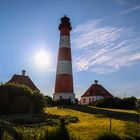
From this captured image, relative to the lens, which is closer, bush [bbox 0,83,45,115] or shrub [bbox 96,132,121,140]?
shrub [bbox 96,132,121,140]

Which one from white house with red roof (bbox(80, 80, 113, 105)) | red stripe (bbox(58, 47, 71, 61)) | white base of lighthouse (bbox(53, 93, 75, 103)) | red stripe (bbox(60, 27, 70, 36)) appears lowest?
white base of lighthouse (bbox(53, 93, 75, 103))

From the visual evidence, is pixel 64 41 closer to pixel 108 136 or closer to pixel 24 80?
pixel 24 80

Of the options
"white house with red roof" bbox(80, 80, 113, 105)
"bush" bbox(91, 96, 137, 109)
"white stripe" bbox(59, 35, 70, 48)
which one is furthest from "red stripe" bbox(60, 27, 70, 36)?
"white house with red roof" bbox(80, 80, 113, 105)

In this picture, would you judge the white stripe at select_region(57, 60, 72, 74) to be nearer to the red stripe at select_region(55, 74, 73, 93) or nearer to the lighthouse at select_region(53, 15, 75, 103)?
the lighthouse at select_region(53, 15, 75, 103)

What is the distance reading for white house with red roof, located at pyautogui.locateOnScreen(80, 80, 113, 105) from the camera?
258 ft

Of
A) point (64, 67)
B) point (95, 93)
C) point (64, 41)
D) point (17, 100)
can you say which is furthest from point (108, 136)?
point (95, 93)

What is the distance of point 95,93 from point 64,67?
22445mm

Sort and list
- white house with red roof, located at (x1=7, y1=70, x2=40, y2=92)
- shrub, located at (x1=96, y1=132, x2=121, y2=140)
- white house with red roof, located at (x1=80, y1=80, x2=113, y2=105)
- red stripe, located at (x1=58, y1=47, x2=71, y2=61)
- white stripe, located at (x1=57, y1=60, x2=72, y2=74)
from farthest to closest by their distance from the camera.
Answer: white house with red roof, located at (x1=80, y1=80, x2=113, y2=105), white house with red roof, located at (x1=7, y1=70, x2=40, y2=92), red stripe, located at (x1=58, y1=47, x2=71, y2=61), white stripe, located at (x1=57, y1=60, x2=72, y2=74), shrub, located at (x1=96, y1=132, x2=121, y2=140)

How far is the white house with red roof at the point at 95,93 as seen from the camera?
258ft

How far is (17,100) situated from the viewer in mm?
32688

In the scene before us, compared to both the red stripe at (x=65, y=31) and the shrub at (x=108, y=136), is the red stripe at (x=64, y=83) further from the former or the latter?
the shrub at (x=108, y=136)

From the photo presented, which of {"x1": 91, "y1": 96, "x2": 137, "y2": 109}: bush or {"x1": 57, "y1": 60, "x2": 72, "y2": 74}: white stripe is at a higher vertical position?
{"x1": 57, "y1": 60, "x2": 72, "y2": 74}: white stripe

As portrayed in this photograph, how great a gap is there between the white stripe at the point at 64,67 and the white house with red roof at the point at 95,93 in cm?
2106

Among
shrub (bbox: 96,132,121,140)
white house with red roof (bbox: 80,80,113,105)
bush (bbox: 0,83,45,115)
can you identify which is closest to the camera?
shrub (bbox: 96,132,121,140)
